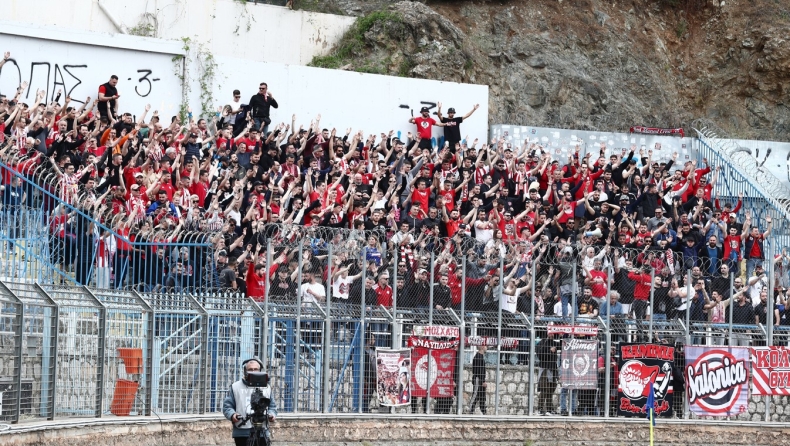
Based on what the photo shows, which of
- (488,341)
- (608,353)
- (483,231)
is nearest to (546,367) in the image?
(488,341)

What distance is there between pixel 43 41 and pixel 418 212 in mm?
9025

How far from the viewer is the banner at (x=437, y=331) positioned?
2020 centimetres

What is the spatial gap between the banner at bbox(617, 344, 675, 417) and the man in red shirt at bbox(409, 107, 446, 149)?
1124cm

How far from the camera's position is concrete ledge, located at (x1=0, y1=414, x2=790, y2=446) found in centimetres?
1528

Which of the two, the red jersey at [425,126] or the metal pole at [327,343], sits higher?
the red jersey at [425,126]

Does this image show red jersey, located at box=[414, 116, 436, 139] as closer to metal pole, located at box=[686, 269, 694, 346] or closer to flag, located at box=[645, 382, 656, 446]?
metal pole, located at box=[686, 269, 694, 346]

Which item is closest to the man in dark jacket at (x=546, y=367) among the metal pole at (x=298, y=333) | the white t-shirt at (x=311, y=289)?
the white t-shirt at (x=311, y=289)

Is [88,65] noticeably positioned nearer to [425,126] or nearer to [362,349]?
[425,126]

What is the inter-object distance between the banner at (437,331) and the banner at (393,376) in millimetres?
361

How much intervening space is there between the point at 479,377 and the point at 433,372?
87 cm

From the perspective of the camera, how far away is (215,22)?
34.0 metres

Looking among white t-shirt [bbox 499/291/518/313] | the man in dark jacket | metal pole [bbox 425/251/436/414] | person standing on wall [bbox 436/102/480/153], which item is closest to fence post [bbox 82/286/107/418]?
metal pole [bbox 425/251/436/414]

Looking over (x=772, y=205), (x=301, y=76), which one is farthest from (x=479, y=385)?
(x=772, y=205)

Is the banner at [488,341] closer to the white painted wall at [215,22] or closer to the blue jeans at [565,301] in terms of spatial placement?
the blue jeans at [565,301]
